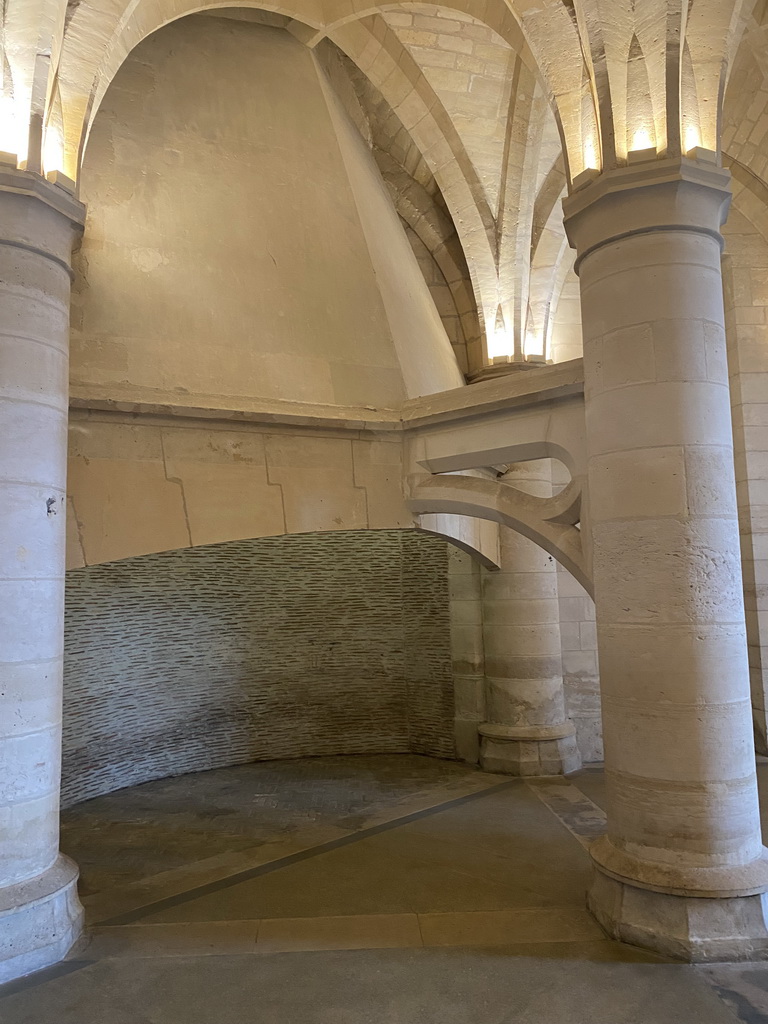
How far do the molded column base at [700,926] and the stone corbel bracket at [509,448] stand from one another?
1.65 metres

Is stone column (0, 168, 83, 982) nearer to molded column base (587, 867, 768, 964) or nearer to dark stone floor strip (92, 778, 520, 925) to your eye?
dark stone floor strip (92, 778, 520, 925)

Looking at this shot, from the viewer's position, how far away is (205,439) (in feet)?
16.5

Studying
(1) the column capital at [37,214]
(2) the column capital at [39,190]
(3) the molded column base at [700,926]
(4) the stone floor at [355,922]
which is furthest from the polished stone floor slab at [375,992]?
(2) the column capital at [39,190]

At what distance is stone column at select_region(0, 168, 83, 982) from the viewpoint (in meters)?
3.58

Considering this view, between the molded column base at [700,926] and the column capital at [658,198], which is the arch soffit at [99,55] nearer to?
the column capital at [658,198]

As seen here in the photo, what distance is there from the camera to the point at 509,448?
16.8ft

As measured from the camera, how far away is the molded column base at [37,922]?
350 centimetres

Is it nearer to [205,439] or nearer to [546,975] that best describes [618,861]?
[546,975]

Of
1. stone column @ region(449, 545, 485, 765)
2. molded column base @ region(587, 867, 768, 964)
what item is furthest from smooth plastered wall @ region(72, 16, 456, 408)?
molded column base @ region(587, 867, 768, 964)

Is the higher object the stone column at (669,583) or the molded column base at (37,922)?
the stone column at (669,583)

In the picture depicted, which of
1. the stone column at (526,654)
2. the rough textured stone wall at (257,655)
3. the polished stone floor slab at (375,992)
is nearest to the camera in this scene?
the polished stone floor slab at (375,992)

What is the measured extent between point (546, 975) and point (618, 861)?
25.3 inches

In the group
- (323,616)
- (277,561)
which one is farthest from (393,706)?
(277,561)

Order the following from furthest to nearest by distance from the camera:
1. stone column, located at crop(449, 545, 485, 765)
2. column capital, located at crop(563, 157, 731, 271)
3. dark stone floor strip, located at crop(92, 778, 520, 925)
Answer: stone column, located at crop(449, 545, 485, 765)
dark stone floor strip, located at crop(92, 778, 520, 925)
column capital, located at crop(563, 157, 731, 271)
